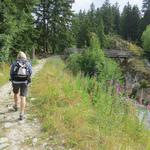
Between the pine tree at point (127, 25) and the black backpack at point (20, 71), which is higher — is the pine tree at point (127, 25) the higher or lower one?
the higher one

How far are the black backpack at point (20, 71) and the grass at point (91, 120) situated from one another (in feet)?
3.42

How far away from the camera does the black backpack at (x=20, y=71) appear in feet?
29.5

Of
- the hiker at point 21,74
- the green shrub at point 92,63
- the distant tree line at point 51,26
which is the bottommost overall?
the green shrub at point 92,63

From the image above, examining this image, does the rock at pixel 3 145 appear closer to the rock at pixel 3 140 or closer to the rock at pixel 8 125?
the rock at pixel 3 140

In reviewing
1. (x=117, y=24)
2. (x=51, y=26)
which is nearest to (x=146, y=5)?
(x=117, y=24)

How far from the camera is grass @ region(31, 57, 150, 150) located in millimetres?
7156

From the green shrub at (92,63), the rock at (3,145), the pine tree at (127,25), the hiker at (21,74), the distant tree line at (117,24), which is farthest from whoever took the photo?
the pine tree at (127,25)

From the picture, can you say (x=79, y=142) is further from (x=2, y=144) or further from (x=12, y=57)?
(x=12, y=57)

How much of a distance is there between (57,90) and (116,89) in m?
2.19

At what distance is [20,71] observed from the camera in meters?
9.02

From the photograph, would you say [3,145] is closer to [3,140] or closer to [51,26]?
[3,140]

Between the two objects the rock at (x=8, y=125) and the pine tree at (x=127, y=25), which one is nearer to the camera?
the rock at (x=8, y=125)

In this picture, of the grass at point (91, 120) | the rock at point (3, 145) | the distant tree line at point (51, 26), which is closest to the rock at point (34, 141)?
the grass at point (91, 120)

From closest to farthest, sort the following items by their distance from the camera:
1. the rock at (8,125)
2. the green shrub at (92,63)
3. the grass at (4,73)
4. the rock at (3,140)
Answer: the rock at (3,140), the rock at (8,125), the grass at (4,73), the green shrub at (92,63)
